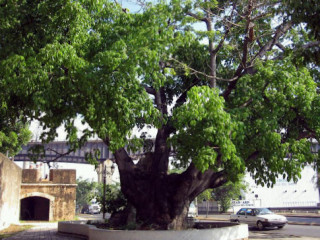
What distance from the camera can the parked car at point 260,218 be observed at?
19.6m

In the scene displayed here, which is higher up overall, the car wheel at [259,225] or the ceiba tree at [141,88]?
the ceiba tree at [141,88]

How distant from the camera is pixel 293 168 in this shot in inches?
377

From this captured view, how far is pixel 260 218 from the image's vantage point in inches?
794

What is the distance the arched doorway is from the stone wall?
1.45 meters

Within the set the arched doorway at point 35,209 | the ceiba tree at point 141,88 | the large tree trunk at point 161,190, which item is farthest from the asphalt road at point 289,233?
the arched doorway at point 35,209

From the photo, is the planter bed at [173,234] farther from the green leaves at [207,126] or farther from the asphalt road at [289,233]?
the green leaves at [207,126]

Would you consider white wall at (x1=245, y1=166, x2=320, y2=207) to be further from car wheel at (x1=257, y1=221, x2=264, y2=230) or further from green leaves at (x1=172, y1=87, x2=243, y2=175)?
green leaves at (x1=172, y1=87, x2=243, y2=175)

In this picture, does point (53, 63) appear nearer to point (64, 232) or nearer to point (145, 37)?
point (145, 37)

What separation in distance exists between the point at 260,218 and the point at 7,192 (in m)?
14.3

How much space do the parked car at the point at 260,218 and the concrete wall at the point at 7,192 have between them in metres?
13.9

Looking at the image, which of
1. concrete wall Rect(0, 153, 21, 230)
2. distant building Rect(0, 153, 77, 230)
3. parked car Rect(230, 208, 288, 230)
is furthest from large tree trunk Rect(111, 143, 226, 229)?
distant building Rect(0, 153, 77, 230)

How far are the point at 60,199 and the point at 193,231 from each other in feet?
60.0

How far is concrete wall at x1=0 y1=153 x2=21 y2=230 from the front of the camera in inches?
703

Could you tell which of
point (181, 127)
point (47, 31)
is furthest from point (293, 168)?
point (47, 31)
